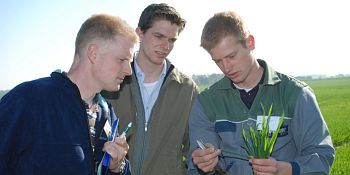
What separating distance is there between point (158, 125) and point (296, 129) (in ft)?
4.96

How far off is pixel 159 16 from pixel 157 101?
0.92 metres

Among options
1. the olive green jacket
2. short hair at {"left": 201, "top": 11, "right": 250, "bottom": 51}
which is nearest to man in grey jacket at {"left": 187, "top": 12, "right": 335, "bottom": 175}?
short hair at {"left": 201, "top": 11, "right": 250, "bottom": 51}

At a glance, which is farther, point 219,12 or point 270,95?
point 219,12

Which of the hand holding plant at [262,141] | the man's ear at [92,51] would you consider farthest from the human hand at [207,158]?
the man's ear at [92,51]

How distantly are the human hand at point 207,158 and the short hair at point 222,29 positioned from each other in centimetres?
81

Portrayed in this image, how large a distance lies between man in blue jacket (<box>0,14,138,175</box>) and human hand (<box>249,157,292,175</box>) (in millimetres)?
879

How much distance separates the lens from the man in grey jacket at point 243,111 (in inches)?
110

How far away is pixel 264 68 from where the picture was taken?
3203mm

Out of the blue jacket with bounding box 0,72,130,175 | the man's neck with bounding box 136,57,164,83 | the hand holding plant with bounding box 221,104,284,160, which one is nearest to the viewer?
the blue jacket with bounding box 0,72,130,175

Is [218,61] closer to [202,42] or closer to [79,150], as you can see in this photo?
[202,42]

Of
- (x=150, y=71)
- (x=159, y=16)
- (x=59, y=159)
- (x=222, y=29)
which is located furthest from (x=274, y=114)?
(x=159, y=16)

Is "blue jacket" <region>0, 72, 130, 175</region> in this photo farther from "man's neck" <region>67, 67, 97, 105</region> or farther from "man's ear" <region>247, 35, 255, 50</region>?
"man's ear" <region>247, 35, 255, 50</region>

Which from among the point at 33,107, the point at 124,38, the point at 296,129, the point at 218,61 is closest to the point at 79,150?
the point at 33,107

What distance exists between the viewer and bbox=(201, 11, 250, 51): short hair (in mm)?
3102
